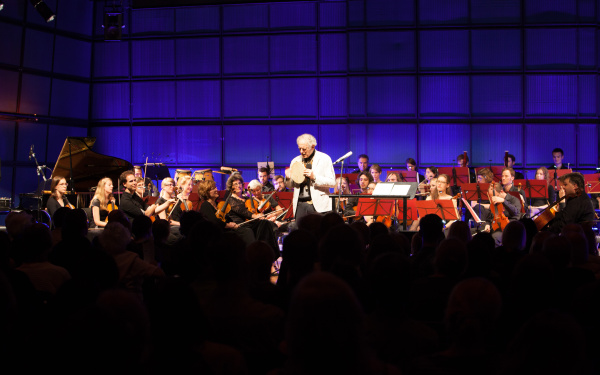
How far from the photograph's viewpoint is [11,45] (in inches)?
534

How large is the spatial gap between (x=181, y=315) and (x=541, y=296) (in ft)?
5.43

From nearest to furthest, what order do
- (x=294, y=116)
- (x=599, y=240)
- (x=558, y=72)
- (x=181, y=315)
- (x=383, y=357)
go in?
(x=181, y=315), (x=383, y=357), (x=599, y=240), (x=558, y=72), (x=294, y=116)

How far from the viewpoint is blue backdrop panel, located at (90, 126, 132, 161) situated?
590 inches

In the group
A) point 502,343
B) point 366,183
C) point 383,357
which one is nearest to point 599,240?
point 366,183

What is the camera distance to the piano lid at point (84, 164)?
1051 cm

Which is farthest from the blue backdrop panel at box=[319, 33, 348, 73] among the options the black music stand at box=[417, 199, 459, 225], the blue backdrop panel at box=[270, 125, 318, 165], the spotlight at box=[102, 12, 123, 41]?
the black music stand at box=[417, 199, 459, 225]

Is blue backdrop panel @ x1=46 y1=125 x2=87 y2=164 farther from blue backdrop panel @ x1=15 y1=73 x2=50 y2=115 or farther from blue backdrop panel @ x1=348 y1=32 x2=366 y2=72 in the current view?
blue backdrop panel @ x1=348 y1=32 x2=366 y2=72

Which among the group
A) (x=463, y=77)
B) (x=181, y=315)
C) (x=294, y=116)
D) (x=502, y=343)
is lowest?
Result: (x=502, y=343)

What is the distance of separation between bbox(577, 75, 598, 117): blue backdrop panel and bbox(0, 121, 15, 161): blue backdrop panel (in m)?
14.0

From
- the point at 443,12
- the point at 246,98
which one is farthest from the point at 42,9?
the point at 443,12

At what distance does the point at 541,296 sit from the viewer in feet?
8.05

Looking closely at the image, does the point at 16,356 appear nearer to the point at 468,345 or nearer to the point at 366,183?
the point at 468,345

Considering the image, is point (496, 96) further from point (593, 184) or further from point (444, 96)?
point (593, 184)

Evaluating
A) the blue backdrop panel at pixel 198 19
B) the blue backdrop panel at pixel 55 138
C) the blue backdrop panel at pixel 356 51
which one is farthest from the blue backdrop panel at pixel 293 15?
the blue backdrop panel at pixel 55 138
